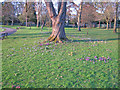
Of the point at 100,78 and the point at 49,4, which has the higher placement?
the point at 49,4

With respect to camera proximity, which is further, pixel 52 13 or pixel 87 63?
pixel 52 13

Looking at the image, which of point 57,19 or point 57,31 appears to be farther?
point 57,31

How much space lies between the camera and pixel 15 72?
461cm

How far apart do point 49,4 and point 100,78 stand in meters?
7.85

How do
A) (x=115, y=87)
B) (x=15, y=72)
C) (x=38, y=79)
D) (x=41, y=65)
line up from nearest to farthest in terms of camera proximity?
(x=115, y=87), (x=38, y=79), (x=15, y=72), (x=41, y=65)

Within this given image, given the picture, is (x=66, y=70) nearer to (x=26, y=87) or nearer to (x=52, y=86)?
(x=52, y=86)

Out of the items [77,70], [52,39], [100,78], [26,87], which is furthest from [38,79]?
[52,39]

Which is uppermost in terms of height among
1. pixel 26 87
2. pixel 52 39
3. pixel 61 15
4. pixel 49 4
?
pixel 49 4

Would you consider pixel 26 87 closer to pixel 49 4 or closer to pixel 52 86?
pixel 52 86

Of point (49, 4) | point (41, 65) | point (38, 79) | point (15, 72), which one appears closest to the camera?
point (38, 79)

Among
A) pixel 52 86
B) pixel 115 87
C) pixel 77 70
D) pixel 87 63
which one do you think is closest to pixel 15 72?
pixel 52 86

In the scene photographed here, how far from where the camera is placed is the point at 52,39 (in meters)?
10.5

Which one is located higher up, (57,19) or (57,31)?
(57,19)

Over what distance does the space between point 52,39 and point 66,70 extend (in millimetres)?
6011
